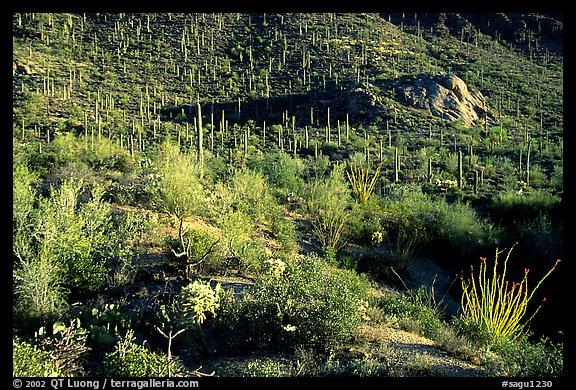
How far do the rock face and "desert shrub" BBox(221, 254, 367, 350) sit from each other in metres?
27.7

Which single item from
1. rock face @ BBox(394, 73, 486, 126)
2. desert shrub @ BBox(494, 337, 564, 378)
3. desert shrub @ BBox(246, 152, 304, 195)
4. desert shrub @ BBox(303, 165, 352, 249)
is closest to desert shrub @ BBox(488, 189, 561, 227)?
desert shrub @ BBox(303, 165, 352, 249)

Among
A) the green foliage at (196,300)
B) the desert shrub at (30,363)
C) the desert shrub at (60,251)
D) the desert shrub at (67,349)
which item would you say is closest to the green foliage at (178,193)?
the desert shrub at (60,251)

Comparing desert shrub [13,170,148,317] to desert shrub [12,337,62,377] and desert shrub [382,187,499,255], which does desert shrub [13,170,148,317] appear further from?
desert shrub [382,187,499,255]

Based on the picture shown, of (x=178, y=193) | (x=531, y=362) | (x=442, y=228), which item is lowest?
(x=442, y=228)

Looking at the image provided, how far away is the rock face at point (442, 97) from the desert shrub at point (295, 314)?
2773 centimetres

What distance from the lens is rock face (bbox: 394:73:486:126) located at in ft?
105

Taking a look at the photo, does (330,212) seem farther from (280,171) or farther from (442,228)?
(280,171)

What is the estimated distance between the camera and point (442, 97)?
106 ft

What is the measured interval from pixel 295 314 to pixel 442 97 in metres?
29.4

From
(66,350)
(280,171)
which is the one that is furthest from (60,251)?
(280,171)

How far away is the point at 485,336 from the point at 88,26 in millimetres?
36825
